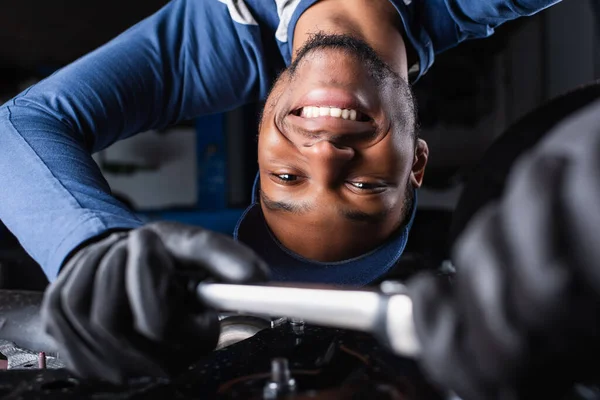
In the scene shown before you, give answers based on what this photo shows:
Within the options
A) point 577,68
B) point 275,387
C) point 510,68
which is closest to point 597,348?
point 275,387

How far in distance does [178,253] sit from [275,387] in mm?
129

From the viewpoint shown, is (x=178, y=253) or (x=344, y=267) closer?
(x=178, y=253)

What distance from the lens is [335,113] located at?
2.17 ft

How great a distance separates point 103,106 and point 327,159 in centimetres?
35

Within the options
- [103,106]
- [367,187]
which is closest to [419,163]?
[367,187]

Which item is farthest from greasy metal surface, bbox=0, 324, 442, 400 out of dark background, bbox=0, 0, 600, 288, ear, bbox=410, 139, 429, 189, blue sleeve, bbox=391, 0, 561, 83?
dark background, bbox=0, 0, 600, 288

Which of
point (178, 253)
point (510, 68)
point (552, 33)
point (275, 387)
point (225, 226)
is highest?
point (178, 253)

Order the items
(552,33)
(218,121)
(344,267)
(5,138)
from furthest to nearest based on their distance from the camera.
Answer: (218,121) → (552,33) → (344,267) → (5,138)

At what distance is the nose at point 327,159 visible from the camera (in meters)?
0.64

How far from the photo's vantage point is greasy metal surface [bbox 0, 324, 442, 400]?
0.40 meters

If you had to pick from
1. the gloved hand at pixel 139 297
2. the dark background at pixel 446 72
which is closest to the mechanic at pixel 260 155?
the gloved hand at pixel 139 297

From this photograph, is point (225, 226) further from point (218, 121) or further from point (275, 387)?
point (275, 387)

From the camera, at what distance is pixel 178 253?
398mm

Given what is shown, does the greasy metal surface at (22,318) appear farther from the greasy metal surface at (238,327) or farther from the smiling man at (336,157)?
the smiling man at (336,157)
